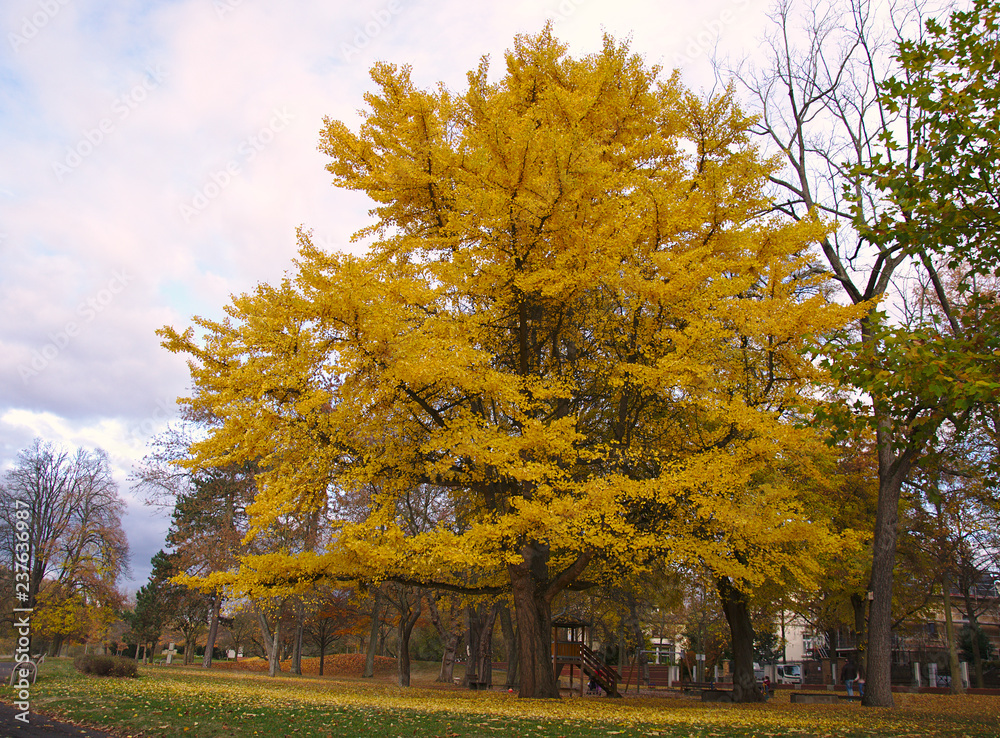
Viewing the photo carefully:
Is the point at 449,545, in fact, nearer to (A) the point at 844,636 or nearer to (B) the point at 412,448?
(B) the point at 412,448

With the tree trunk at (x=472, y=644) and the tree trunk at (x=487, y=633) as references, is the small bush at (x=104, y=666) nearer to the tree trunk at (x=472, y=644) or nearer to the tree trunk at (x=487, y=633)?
the tree trunk at (x=472, y=644)

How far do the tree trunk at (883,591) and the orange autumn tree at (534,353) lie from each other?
3.64 m

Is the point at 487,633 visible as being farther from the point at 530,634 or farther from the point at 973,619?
the point at 973,619

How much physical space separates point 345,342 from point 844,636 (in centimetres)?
5299

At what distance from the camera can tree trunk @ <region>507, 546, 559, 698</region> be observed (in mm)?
12086

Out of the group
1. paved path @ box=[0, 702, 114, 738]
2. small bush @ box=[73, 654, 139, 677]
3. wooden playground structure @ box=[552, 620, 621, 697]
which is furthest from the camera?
wooden playground structure @ box=[552, 620, 621, 697]

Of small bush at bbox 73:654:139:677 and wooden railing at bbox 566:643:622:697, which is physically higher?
small bush at bbox 73:654:139:677

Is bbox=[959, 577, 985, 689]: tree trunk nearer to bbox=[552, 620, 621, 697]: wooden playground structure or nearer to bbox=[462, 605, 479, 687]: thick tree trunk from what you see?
bbox=[552, 620, 621, 697]: wooden playground structure

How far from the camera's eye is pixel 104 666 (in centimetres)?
1558

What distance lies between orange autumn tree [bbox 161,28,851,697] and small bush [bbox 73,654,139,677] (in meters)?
8.42

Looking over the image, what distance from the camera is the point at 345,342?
9.75 meters

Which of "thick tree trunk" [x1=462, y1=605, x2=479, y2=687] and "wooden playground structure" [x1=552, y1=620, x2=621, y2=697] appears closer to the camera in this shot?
"wooden playground structure" [x1=552, y1=620, x2=621, y2=697]

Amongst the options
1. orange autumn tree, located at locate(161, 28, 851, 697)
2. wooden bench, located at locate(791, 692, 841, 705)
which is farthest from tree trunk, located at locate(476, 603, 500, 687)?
orange autumn tree, located at locate(161, 28, 851, 697)

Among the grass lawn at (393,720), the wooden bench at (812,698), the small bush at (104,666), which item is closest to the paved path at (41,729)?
the grass lawn at (393,720)
